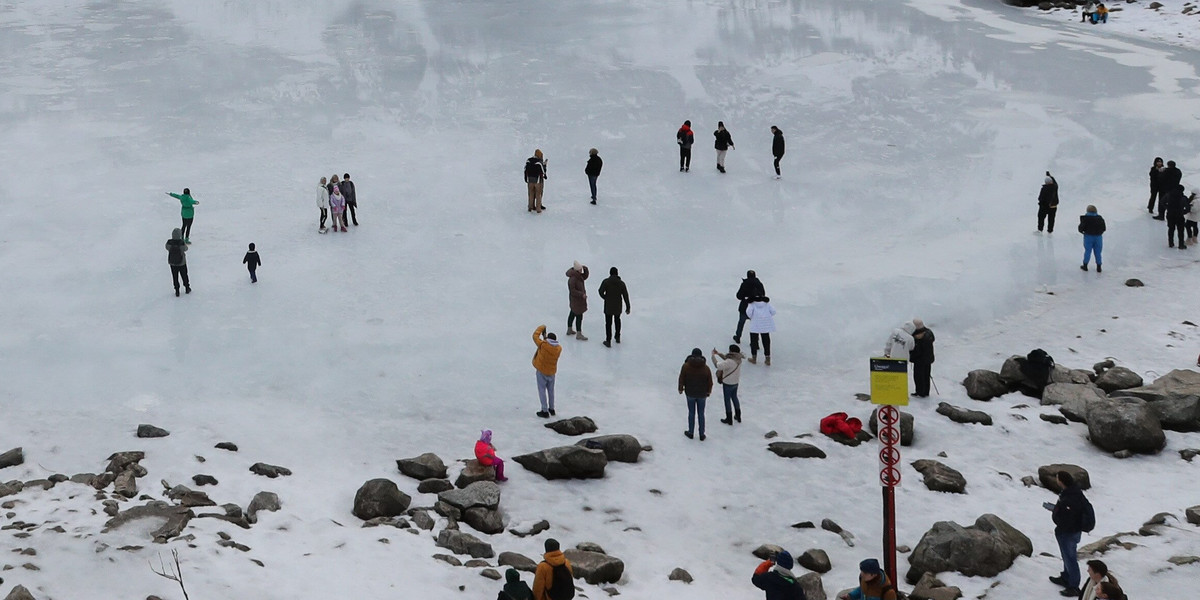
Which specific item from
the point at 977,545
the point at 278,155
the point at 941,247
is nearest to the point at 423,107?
the point at 278,155

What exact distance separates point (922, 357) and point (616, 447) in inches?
198

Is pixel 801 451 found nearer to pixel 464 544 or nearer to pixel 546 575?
pixel 464 544

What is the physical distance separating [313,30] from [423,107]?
489 inches

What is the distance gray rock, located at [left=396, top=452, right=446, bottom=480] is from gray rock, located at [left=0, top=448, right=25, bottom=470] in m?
4.68

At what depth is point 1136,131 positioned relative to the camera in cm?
2894

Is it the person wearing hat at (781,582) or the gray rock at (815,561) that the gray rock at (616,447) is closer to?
the gray rock at (815,561)

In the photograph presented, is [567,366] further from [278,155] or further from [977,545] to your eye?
[278,155]

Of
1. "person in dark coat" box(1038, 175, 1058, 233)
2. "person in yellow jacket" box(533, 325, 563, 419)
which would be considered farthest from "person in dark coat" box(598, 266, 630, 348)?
"person in dark coat" box(1038, 175, 1058, 233)

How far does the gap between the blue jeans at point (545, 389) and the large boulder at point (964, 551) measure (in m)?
5.76

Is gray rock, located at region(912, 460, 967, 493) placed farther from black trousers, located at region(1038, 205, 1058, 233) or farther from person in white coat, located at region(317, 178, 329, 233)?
person in white coat, located at region(317, 178, 329, 233)

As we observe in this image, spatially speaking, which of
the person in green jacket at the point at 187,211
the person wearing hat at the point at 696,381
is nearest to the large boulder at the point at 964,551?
the person wearing hat at the point at 696,381

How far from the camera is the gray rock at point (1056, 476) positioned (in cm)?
1243

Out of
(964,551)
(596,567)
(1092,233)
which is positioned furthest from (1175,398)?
(596,567)

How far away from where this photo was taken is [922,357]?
Result: 600 inches
